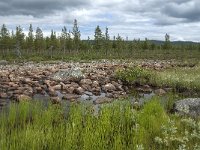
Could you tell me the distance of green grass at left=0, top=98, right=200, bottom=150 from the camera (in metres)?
6.14

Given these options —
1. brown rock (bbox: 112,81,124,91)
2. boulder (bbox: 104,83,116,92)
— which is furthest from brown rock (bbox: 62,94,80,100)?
brown rock (bbox: 112,81,124,91)

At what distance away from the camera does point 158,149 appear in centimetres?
671

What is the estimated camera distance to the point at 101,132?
667 cm

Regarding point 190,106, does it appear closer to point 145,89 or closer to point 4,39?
point 145,89

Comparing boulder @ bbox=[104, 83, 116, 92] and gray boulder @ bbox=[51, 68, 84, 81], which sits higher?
gray boulder @ bbox=[51, 68, 84, 81]

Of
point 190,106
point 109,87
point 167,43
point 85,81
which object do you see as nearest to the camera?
point 190,106

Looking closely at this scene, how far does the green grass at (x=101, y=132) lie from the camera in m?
6.14

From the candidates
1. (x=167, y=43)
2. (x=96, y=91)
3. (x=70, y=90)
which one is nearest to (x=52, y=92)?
(x=70, y=90)

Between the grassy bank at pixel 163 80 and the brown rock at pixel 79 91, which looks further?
A: the grassy bank at pixel 163 80

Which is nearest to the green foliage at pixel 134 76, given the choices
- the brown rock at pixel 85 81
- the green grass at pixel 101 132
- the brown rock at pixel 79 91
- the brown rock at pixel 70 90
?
the brown rock at pixel 85 81

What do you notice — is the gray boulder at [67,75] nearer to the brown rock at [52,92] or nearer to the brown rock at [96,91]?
the brown rock at [96,91]

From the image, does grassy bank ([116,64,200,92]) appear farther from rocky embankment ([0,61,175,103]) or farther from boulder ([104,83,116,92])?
boulder ([104,83,116,92])

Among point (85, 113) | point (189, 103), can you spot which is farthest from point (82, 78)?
point (85, 113)

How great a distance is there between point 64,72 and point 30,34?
89887 mm
